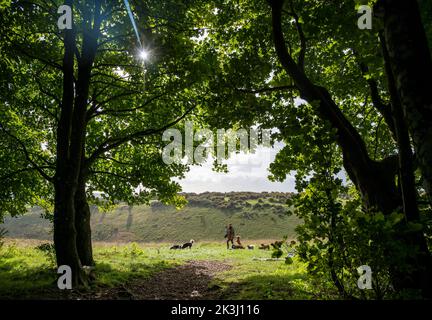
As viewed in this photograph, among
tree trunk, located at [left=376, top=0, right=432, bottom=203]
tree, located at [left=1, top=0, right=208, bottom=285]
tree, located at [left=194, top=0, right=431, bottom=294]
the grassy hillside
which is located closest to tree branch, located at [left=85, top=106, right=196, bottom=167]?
tree, located at [left=1, top=0, right=208, bottom=285]

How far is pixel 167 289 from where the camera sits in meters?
10.6

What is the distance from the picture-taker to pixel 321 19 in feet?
24.3

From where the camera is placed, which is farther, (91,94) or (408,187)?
(91,94)

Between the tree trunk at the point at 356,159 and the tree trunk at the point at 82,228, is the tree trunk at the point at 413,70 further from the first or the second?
the tree trunk at the point at 82,228

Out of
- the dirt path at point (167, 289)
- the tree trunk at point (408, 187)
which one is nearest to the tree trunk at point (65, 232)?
the dirt path at point (167, 289)

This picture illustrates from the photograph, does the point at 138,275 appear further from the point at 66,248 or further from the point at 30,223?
the point at 30,223

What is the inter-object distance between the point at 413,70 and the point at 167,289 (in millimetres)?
10293

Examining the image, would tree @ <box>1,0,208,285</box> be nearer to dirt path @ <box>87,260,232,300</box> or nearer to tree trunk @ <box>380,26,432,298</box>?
dirt path @ <box>87,260,232,300</box>

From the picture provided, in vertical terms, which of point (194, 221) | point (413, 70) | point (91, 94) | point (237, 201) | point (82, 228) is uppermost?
point (91, 94)

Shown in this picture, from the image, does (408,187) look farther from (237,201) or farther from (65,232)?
(237,201)

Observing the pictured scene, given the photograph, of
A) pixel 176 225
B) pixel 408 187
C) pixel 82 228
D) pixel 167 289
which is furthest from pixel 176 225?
pixel 408 187

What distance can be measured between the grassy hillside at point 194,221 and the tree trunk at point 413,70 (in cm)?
5422

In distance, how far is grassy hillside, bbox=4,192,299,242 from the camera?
63.1m
